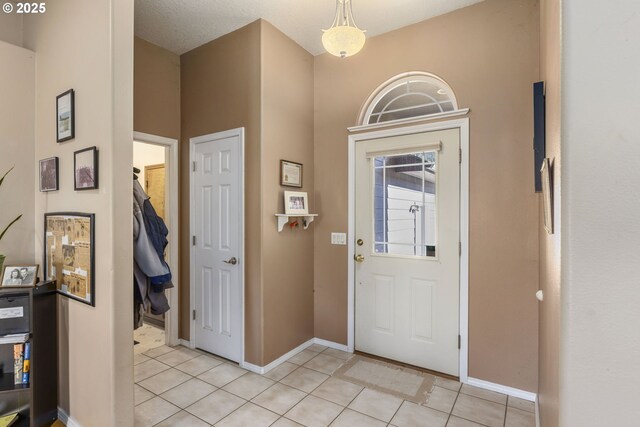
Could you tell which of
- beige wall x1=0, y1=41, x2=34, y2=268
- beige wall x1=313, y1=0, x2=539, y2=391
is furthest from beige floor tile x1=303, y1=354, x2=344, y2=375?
beige wall x1=0, y1=41, x2=34, y2=268

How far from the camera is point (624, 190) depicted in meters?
0.70

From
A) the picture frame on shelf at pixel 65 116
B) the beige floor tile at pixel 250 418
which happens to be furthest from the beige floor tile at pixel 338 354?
the picture frame on shelf at pixel 65 116

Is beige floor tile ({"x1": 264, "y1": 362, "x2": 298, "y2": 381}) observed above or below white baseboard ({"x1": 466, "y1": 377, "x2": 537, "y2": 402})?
below

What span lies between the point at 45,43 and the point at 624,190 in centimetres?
307

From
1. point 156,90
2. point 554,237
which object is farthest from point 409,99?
point 156,90

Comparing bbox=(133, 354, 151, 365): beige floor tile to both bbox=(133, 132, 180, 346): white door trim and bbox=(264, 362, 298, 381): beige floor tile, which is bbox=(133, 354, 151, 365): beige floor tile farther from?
bbox=(264, 362, 298, 381): beige floor tile

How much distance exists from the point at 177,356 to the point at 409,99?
3.25 m

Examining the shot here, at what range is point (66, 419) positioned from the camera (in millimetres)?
1988

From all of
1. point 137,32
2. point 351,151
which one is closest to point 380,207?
point 351,151

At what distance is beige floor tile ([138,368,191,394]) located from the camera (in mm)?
2455

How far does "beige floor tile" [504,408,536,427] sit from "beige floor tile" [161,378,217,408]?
211 cm

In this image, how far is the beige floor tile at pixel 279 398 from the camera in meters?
2.23

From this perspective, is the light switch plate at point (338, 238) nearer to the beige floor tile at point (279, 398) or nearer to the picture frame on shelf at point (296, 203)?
the picture frame on shelf at point (296, 203)

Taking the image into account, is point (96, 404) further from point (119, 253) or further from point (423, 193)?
point (423, 193)
